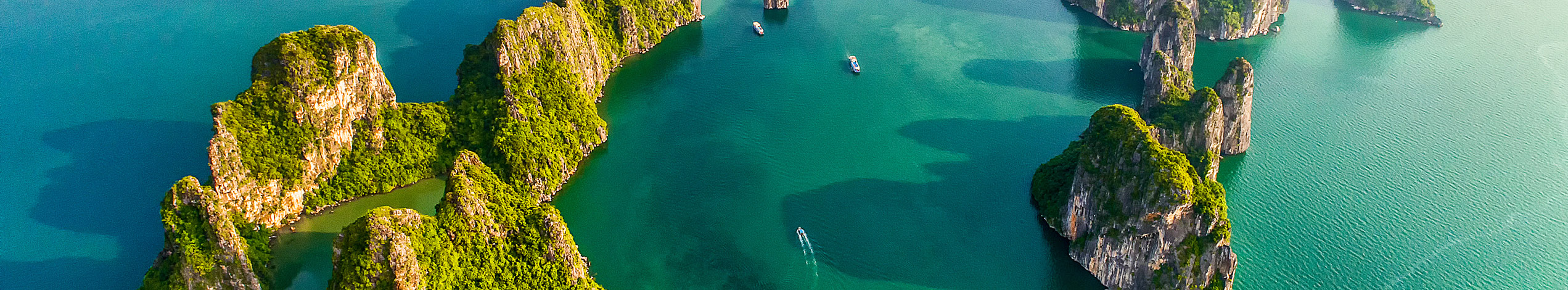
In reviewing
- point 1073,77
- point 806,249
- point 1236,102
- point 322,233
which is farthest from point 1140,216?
point 322,233

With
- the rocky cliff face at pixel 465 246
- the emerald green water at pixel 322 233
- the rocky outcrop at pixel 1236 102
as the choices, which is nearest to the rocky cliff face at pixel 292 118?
the emerald green water at pixel 322 233

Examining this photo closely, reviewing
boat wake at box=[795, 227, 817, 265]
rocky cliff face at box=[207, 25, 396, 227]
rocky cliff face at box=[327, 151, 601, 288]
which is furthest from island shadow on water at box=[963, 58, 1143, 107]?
rocky cliff face at box=[207, 25, 396, 227]

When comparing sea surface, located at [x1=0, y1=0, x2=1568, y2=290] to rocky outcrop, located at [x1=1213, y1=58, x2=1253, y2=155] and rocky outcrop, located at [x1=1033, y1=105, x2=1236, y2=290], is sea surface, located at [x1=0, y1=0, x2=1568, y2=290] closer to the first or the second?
rocky outcrop, located at [x1=1213, y1=58, x2=1253, y2=155]

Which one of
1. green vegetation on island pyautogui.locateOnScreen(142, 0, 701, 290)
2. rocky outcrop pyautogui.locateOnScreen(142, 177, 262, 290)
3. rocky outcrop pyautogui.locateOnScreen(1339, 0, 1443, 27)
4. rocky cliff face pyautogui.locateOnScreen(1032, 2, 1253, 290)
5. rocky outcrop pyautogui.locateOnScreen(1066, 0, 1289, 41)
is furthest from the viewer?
rocky outcrop pyautogui.locateOnScreen(1339, 0, 1443, 27)

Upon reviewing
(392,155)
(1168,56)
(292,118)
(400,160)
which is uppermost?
(292,118)

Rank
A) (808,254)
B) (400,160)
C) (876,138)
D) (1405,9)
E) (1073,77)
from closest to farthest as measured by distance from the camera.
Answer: (808,254) → (400,160) → (876,138) → (1073,77) → (1405,9)

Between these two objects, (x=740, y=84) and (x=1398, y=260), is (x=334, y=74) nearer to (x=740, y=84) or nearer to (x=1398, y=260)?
(x=740, y=84)

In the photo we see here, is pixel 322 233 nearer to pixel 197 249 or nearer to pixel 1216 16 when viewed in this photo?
pixel 197 249
